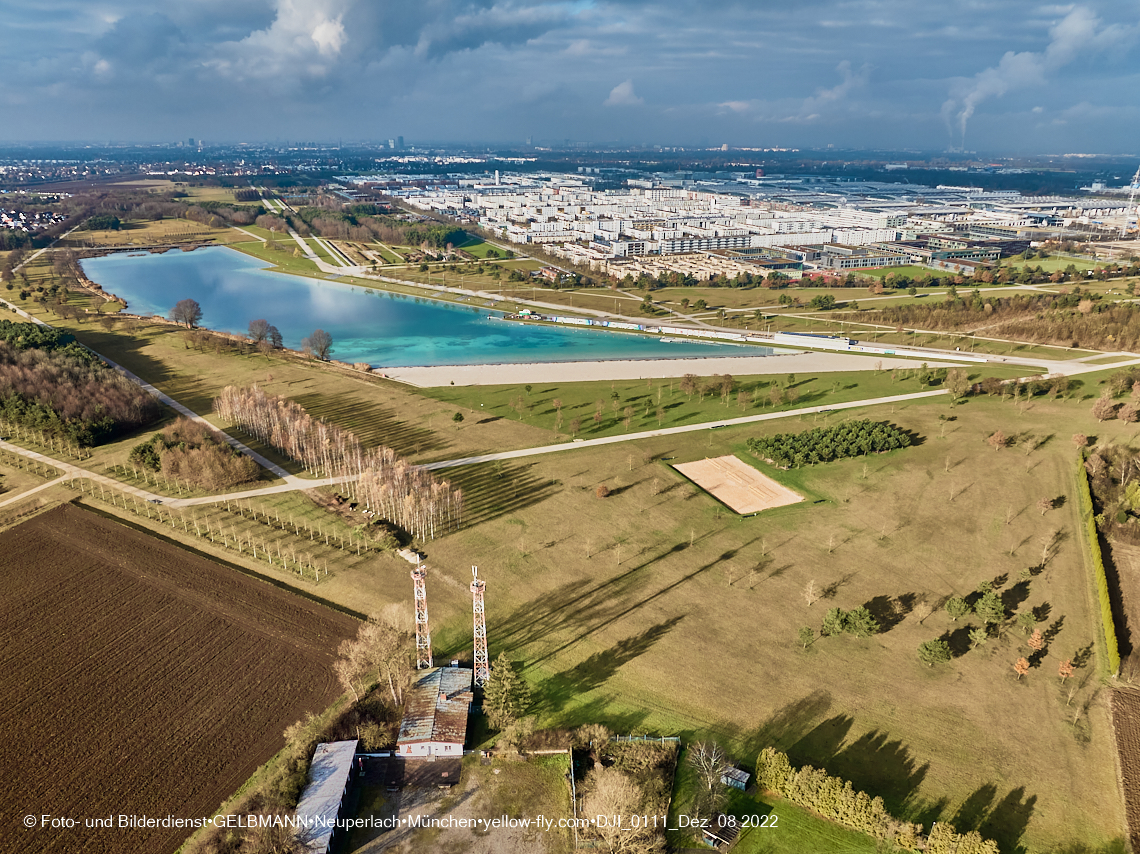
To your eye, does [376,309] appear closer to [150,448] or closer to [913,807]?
[150,448]

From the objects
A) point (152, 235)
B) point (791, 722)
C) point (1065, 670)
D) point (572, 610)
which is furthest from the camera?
point (152, 235)

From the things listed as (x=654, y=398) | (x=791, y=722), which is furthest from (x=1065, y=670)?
(x=654, y=398)

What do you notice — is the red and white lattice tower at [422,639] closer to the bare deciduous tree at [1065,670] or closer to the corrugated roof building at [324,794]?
the corrugated roof building at [324,794]

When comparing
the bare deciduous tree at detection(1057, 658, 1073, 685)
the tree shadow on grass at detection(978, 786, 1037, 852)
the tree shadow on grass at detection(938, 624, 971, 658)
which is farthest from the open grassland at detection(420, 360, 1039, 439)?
the tree shadow on grass at detection(978, 786, 1037, 852)

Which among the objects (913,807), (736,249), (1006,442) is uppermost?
(736,249)

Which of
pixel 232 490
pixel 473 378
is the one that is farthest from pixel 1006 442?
pixel 232 490

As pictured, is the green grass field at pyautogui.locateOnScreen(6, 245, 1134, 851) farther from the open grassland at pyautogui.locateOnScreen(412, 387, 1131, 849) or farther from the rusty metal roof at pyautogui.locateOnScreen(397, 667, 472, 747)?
the rusty metal roof at pyautogui.locateOnScreen(397, 667, 472, 747)

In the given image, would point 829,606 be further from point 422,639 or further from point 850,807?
point 422,639
